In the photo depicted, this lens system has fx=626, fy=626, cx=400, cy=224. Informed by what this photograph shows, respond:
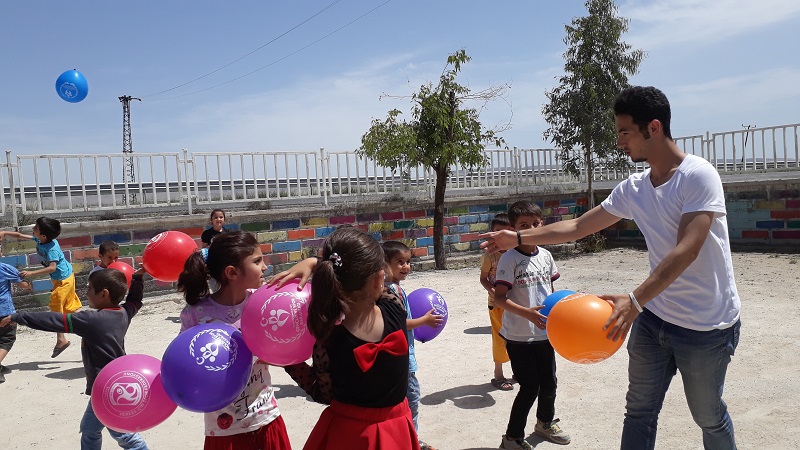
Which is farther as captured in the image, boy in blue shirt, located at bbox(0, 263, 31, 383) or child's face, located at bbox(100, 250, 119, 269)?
boy in blue shirt, located at bbox(0, 263, 31, 383)

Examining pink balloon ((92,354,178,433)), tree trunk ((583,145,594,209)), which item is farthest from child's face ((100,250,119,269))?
tree trunk ((583,145,594,209))

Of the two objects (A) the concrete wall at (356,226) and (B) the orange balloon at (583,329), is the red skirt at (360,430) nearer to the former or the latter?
(B) the orange balloon at (583,329)

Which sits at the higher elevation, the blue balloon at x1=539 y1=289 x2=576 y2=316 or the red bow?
the red bow

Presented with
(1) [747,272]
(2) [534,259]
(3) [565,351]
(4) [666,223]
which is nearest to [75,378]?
(2) [534,259]

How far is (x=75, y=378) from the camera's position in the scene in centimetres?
621

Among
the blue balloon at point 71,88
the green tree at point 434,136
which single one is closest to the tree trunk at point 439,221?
the green tree at point 434,136

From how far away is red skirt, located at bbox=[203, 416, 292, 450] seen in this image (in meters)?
2.67

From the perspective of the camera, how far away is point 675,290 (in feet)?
9.09

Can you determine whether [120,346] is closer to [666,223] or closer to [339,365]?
[339,365]

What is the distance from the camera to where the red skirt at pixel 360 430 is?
224 centimetres

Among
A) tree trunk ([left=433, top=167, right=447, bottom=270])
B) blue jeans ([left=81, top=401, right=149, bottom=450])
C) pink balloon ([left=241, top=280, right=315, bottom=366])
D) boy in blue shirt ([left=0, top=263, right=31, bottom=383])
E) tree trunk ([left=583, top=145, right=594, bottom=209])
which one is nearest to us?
pink balloon ([left=241, top=280, right=315, bottom=366])

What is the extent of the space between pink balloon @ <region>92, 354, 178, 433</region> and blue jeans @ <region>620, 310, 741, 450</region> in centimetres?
212

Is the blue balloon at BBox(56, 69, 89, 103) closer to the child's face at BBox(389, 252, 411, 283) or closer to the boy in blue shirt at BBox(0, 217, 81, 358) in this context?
the boy in blue shirt at BBox(0, 217, 81, 358)

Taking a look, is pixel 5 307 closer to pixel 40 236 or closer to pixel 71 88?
pixel 40 236
